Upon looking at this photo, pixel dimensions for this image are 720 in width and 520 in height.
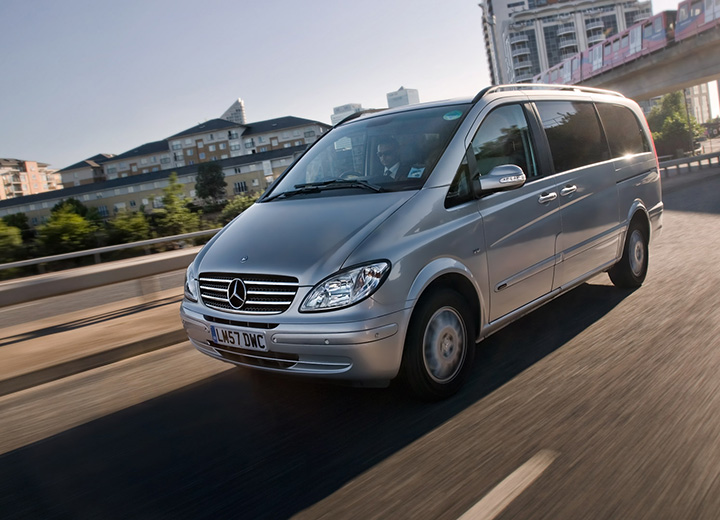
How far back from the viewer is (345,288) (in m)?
3.22

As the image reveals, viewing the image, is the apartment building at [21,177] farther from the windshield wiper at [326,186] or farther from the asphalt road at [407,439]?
the asphalt road at [407,439]

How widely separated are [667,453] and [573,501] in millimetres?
626

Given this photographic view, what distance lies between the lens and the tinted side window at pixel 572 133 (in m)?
4.79

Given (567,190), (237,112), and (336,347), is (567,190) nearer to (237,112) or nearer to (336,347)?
→ (336,347)

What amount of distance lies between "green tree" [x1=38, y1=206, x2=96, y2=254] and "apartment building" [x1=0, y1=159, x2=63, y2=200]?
434 feet

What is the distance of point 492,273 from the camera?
155 inches

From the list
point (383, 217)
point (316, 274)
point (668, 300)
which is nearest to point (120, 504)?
point (316, 274)

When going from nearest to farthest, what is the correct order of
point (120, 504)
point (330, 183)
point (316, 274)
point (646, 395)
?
point (120, 504), point (316, 274), point (646, 395), point (330, 183)

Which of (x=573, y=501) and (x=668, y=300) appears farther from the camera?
(x=668, y=300)

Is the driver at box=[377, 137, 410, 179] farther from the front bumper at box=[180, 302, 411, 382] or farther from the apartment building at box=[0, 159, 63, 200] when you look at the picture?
the apartment building at box=[0, 159, 63, 200]

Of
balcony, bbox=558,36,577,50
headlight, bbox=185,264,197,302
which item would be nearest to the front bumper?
headlight, bbox=185,264,197,302

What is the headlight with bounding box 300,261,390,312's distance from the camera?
321 cm

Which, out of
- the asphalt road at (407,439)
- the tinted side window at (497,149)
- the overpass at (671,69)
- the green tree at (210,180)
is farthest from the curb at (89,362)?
the green tree at (210,180)

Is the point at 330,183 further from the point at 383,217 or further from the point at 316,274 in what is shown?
the point at 316,274
